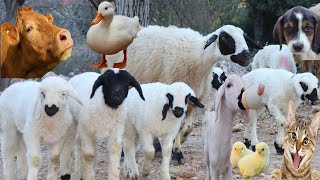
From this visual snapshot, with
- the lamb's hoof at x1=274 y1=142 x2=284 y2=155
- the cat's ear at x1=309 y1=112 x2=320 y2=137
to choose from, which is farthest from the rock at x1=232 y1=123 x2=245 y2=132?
the cat's ear at x1=309 y1=112 x2=320 y2=137

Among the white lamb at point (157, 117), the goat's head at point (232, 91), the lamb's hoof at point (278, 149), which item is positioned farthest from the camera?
the lamb's hoof at point (278, 149)

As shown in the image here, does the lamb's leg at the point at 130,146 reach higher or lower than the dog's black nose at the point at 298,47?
lower

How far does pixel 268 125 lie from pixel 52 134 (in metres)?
4.46

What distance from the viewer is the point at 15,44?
144 inches

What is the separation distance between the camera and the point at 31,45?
12.0ft

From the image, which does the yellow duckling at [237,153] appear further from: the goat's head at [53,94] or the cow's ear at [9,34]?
the cow's ear at [9,34]

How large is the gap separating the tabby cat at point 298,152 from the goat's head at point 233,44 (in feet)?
7.82

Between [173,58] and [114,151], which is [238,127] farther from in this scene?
[114,151]

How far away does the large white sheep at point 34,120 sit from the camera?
4543mm

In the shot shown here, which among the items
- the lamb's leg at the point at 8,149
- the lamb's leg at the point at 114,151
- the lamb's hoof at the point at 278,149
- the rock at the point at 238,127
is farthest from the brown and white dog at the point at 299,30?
the rock at the point at 238,127

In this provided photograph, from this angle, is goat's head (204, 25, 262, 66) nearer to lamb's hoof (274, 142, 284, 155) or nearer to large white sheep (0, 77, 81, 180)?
lamb's hoof (274, 142, 284, 155)

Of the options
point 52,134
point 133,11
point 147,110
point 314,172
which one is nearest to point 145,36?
point 133,11

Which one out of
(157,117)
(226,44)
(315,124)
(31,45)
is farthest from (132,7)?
(315,124)

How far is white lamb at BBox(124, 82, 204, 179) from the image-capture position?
5254 mm
